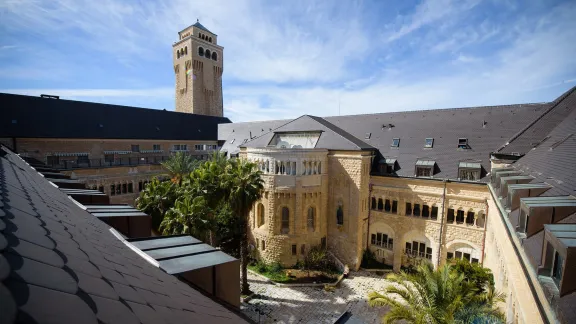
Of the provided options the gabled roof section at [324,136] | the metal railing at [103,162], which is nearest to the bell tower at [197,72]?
the metal railing at [103,162]

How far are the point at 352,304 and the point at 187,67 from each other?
171 ft

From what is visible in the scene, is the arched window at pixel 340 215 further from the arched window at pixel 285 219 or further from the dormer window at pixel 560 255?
the dormer window at pixel 560 255

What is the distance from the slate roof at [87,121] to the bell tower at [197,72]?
9.48 meters

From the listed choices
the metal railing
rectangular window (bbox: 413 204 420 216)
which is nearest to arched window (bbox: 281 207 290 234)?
rectangular window (bbox: 413 204 420 216)

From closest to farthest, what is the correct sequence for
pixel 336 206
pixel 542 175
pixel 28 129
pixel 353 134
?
pixel 542 175
pixel 336 206
pixel 28 129
pixel 353 134

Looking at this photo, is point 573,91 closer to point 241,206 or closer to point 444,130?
point 444,130

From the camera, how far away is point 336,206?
87.5ft

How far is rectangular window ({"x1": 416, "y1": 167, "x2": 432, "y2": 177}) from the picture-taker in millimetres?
24677

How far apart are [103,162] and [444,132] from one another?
122 feet

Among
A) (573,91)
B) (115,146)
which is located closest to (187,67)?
(115,146)

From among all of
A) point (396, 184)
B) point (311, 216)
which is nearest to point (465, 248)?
point (396, 184)

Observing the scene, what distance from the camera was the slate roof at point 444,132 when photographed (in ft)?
79.4

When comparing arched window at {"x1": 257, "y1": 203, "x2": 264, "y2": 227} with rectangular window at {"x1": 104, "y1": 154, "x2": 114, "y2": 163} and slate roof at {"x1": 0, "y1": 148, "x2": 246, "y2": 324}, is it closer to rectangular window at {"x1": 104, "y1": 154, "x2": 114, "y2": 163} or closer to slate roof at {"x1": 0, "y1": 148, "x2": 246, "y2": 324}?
rectangular window at {"x1": 104, "y1": 154, "x2": 114, "y2": 163}

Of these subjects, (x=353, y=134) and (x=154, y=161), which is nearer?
(x=353, y=134)
